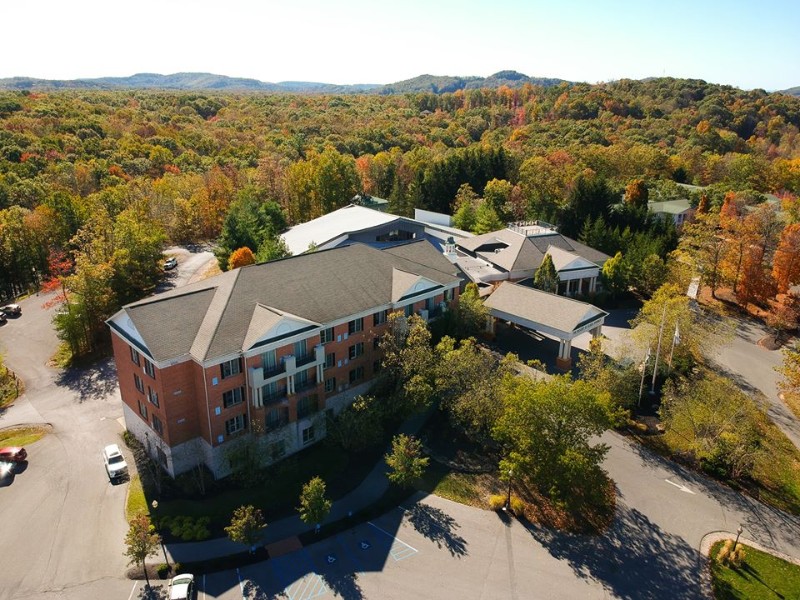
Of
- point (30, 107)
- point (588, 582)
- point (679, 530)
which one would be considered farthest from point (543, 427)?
point (30, 107)

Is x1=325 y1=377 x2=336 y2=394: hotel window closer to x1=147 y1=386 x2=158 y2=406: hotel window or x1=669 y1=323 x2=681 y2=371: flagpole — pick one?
x1=147 y1=386 x2=158 y2=406: hotel window

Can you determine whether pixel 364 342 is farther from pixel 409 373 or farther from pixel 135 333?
pixel 135 333

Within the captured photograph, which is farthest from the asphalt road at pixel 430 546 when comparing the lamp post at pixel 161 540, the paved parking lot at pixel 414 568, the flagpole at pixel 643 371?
the flagpole at pixel 643 371

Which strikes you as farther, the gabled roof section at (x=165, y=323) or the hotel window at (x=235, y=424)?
the hotel window at (x=235, y=424)

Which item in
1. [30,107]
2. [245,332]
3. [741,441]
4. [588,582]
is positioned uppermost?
[30,107]

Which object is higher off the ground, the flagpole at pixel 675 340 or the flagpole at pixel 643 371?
the flagpole at pixel 675 340

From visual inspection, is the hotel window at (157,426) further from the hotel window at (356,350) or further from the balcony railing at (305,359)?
the hotel window at (356,350)
